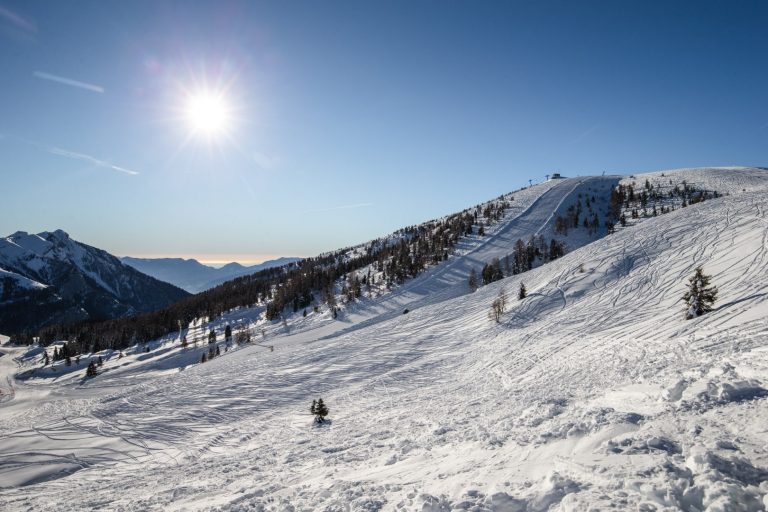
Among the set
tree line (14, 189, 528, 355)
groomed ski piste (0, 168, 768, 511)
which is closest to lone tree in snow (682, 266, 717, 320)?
groomed ski piste (0, 168, 768, 511)

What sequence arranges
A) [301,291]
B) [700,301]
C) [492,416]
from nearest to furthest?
1. [492,416]
2. [700,301]
3. [301,291]

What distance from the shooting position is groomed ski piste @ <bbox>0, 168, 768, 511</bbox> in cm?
574

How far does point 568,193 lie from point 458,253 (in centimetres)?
5448

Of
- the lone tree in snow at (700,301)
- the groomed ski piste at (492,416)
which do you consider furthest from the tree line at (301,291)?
the lone tree in snow at (700,301)

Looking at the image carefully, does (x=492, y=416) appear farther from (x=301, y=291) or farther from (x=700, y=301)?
(x=301, y=291)

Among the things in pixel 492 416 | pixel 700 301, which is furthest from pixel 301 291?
pixel 700 301

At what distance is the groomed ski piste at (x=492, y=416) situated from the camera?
5738mm

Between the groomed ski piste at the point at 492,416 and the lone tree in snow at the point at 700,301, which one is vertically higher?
the lone tree in snow at the point at 700,301

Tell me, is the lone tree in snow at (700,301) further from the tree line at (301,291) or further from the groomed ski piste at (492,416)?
the tree line at (301,291)

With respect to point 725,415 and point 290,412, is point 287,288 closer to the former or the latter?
point 290,412

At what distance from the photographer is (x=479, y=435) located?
29.8 ft

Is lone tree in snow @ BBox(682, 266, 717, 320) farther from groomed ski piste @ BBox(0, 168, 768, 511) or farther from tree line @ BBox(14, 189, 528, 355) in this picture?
tree line @ BBox(14, 189, 528, 355)

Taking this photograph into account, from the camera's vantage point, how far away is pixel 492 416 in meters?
10.4

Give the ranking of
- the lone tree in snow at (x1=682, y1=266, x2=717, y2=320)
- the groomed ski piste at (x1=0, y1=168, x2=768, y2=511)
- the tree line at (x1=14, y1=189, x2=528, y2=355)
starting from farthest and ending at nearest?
1. the tree line at (x1=14, y1=189, x2=528, y2=355)
2. the lone tree in snow at (x1=682, y1=266, x2=717, y2=320)
3. the groomed ski piste at (x1=0, y1=168, x2=768, y2=511)
